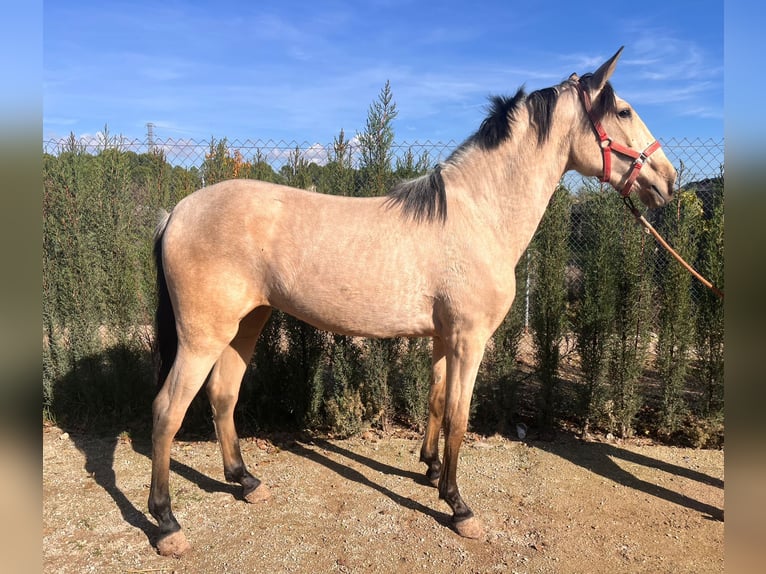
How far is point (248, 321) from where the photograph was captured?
355 cm

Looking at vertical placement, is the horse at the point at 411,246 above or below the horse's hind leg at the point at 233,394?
above

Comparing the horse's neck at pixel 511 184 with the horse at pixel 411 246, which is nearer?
the horse at pixel 411 246

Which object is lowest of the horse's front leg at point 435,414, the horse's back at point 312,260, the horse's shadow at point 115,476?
the horse's shadow at point 115,476

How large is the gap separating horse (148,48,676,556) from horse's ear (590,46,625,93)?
0.02 m

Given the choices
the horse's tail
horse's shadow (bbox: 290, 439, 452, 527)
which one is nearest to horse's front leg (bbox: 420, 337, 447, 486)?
horse's shadow (bbox: 290, 439, 452, 527)

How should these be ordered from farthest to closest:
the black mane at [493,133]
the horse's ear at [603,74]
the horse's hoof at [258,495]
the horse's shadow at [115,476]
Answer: the horse's hoof at [258,495]
the horse's shadow at [115,476]
the black mane at [493,133]
the horse's ear at [603,74]

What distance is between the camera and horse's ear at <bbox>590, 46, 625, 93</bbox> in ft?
9.10

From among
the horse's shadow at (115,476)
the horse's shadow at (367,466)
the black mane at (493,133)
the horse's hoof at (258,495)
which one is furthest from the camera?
the horse's hoof at (258,495)

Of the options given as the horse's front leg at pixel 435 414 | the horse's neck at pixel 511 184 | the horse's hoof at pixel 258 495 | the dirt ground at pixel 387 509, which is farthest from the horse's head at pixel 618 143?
the horse's hoof at pixel 258 495

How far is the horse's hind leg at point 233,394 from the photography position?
11.3 feet

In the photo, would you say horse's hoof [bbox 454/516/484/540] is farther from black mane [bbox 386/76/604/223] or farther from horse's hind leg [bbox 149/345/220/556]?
black mane [bbox 386/76/604/223]

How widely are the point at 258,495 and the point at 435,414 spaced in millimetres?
1463

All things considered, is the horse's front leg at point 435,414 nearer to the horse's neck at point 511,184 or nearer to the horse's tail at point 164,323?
the horse's neck at point 511,184

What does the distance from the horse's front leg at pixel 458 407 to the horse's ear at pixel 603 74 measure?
5.69 feet
